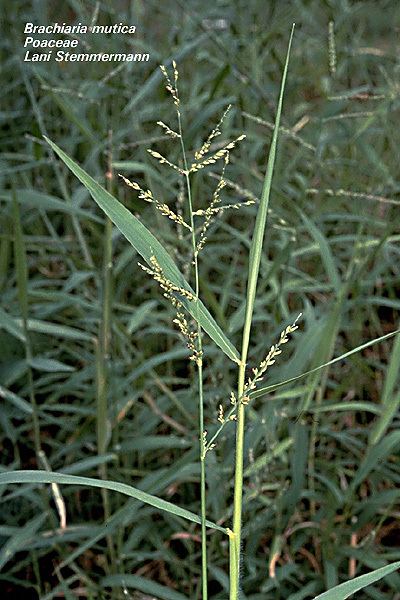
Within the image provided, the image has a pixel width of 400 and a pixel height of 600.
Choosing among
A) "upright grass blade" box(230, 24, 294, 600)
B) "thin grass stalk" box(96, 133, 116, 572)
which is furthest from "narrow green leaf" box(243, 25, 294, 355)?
"thin grass stalk" box(96, 133, 116, 572)

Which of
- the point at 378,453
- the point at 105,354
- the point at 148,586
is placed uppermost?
the point at 105,354

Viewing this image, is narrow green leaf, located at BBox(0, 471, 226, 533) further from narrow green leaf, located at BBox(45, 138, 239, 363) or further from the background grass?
the background grass

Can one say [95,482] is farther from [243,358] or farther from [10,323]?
[10,323]

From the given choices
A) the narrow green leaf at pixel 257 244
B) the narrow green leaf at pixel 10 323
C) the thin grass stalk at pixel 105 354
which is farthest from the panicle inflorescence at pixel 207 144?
the narrow green leaf at pixel 10 323

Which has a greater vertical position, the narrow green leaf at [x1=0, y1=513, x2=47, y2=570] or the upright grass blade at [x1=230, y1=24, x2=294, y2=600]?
the upright grass blade at [x1=230, y1=24, x2=294, y2=600]

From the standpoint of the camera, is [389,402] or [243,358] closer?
[243,358]

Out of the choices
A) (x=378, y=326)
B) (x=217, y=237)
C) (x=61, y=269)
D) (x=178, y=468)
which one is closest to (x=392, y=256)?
(x=378, y=326)

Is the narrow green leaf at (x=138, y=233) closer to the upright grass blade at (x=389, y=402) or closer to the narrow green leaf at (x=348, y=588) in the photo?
the narrow green leaf at (x=348, y=588)

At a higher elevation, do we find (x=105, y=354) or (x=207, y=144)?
(x=207, y=144)

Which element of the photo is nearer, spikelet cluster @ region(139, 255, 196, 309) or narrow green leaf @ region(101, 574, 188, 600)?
spikelet cluster @ region(139, 255, 196, 309)

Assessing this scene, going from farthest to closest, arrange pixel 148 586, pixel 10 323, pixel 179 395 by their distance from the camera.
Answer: pixel 179 395 → pixel 10 323 → pixel 148 586

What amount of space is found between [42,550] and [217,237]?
63 centimetres

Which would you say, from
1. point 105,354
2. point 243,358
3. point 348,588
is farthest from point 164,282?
point 105,354

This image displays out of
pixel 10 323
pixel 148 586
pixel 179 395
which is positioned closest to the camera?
pixel 148 586
